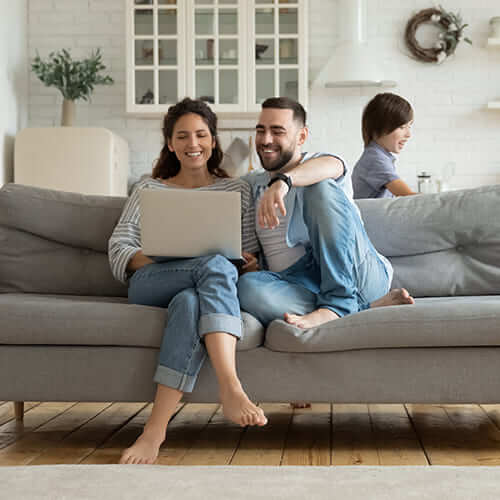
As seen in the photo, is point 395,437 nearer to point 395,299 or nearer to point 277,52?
point 395,299

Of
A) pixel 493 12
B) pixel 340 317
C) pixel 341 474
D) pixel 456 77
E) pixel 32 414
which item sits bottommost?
pixel 32 414

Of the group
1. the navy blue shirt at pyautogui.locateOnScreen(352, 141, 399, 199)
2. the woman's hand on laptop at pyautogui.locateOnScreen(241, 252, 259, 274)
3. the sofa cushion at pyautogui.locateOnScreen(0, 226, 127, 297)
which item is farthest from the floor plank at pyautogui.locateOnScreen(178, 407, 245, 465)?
the navy blue shirt at pyautogui.locateOnScreen(352, 141, 399, 199)

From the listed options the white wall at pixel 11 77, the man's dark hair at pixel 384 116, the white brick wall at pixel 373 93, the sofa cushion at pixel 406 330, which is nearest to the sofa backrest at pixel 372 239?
the sofa cushion at pixel 406 330

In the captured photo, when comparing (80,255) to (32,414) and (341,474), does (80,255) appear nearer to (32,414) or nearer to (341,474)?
(32,414)

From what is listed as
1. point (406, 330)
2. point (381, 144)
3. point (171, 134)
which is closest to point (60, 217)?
point (171, 134)

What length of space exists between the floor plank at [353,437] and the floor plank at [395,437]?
2 cm

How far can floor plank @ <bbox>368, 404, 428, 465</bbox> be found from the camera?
6.73ft

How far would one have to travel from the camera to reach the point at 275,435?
235 cm

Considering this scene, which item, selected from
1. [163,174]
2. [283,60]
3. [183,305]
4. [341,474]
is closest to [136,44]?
[283,60]

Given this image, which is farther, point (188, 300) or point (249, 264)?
point (249, 264)

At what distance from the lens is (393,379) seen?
6.82 feet

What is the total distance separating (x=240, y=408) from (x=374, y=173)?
173 cm

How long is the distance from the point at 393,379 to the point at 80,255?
4.10 feet

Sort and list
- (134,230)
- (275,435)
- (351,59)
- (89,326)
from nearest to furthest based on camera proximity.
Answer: (89,326) → (275,435) → (134,230) → (351,59)
